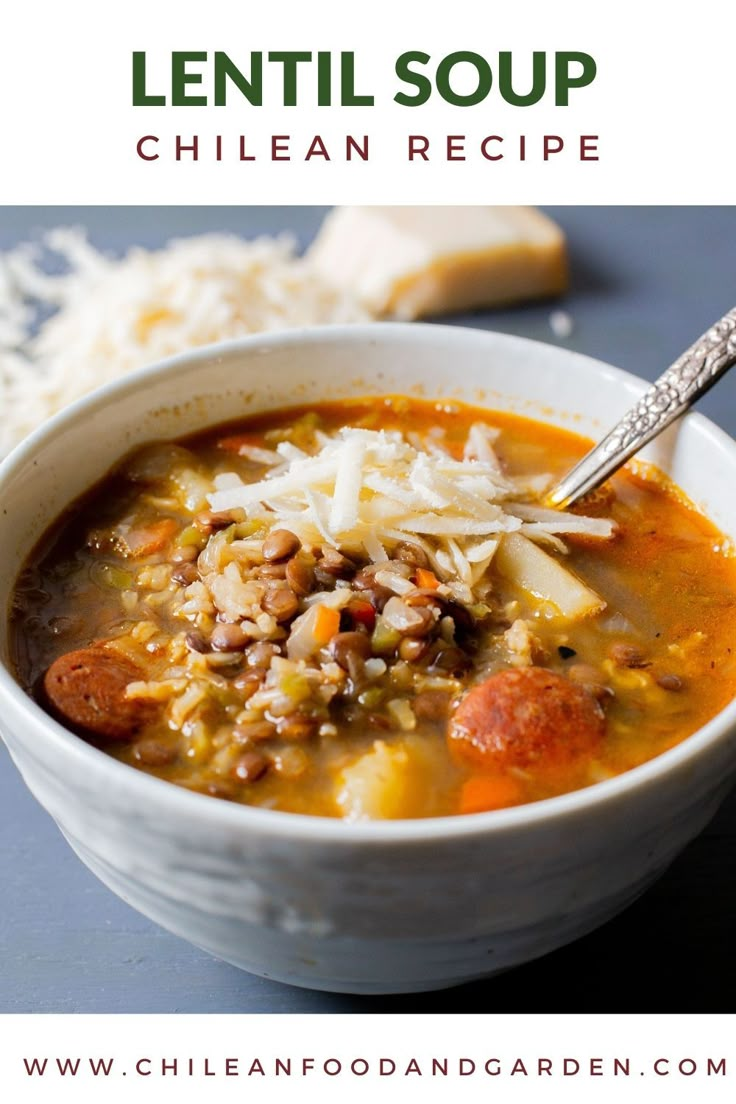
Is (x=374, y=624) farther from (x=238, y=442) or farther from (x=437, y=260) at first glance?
(x=437, y=260)

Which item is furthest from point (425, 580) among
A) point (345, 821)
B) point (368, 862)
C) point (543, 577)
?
point (368, 862)

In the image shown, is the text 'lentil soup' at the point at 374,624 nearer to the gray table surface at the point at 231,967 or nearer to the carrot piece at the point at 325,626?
the carrot piece at the point at 325,626

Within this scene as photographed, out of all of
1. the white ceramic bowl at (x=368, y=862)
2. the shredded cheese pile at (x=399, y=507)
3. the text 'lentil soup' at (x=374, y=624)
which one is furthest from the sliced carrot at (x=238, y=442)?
the white ceramic bowl at (x=368, y=862)

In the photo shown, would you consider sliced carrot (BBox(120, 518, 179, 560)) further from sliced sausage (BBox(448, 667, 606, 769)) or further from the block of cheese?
the block of cheese

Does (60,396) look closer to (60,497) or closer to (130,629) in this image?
(60,497)

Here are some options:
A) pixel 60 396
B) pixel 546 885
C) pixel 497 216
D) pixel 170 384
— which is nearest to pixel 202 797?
pixel 546 885

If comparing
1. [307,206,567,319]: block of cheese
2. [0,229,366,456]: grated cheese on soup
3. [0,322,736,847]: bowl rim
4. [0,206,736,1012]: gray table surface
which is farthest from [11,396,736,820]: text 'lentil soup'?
→ [307,206,567,319]: block of cheese
